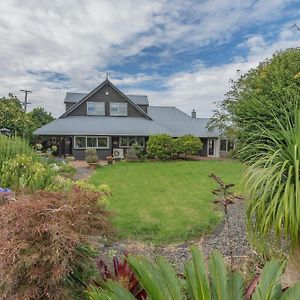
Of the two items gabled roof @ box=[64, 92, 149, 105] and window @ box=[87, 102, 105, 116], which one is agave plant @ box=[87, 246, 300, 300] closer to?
window @ box=[87, 102, 105, 116]

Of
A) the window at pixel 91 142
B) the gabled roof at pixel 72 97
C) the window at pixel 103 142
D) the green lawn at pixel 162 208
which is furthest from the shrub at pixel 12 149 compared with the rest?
the gabled roof at pixel 72 97

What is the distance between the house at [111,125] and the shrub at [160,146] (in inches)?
78.6

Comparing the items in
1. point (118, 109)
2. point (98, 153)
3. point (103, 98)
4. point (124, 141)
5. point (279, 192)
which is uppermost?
point (103, 98)

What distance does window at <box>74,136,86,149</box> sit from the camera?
83.9ft

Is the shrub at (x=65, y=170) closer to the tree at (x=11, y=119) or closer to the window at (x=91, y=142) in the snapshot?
the window at (x=91, y=142)

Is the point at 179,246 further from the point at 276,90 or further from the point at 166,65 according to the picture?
the point at 166,65

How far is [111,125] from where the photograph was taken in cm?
2703

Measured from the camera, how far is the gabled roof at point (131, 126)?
83.1 ft

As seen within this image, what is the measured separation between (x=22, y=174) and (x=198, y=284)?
5.74m

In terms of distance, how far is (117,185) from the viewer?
13062mm

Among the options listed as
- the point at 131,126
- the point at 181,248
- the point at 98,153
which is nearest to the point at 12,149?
the point at 181,248

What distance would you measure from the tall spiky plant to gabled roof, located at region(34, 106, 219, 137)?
22953mm

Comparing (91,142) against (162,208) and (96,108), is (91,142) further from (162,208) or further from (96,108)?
(162,208)

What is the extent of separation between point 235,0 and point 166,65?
15.1 meters
